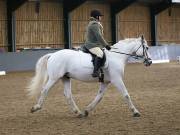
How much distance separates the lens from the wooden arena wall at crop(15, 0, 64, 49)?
28.9 metres

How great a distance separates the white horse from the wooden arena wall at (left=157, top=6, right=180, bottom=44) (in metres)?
27.6

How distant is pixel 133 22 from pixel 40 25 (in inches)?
356

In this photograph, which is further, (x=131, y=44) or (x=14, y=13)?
(x=14, y=13)

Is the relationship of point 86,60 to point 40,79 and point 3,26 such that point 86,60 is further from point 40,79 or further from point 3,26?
point 3,26

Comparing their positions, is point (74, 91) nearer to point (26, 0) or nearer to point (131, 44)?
point (131, 44)

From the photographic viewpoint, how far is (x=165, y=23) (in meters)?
39.2

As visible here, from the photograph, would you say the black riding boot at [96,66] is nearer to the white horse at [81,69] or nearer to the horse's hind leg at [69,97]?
the white horse at [81,69]

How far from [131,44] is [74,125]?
2635 millimetres

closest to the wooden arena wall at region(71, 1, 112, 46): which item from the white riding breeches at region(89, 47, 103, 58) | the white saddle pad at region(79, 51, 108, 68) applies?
the white saddle pad at region(79, 51, 108, 68)

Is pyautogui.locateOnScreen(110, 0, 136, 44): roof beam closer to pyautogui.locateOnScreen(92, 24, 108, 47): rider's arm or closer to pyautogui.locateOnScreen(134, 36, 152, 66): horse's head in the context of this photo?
pyautogui.locateOnScreen(134, 36, 152, 66): horse's head

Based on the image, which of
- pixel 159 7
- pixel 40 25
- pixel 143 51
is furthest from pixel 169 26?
pixel 143 51

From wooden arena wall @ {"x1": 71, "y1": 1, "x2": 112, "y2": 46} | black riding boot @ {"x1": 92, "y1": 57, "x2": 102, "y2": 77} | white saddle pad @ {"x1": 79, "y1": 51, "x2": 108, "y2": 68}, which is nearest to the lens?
black riding boot @ {"x1": 92, "y1": 57, "x2": 102, "y2": 77}

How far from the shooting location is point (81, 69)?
34.3ft

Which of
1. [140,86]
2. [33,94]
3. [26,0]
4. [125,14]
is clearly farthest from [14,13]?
[33,94]
